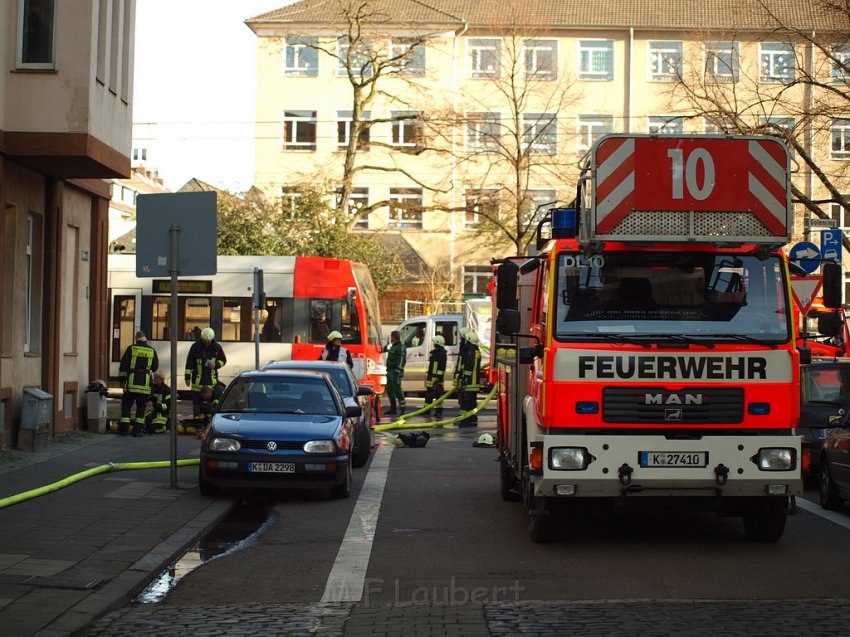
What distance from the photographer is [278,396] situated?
13.6 metres

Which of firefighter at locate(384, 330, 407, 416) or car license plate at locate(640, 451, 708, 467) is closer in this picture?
car license plate at locate(640, 451, 708, 467)

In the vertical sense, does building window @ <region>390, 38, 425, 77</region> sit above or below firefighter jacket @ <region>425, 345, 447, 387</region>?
above

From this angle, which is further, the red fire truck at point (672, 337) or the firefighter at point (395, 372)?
the firefighter at point (395, 372)

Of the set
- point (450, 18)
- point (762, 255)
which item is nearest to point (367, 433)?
point (762, 255)

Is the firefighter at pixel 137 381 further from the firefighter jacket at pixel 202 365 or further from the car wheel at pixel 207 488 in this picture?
the car wheel at pixel 207 488

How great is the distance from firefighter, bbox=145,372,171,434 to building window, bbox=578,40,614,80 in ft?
120

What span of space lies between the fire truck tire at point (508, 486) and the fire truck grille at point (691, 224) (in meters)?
3.92

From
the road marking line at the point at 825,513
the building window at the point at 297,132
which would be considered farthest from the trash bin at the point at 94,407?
the building window at the point at 297,132

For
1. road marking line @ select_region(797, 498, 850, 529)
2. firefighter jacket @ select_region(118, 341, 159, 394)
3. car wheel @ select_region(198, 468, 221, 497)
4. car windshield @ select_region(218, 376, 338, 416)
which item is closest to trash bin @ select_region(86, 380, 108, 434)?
firefighter jacket @ select_region(118, 341, 159, 394)

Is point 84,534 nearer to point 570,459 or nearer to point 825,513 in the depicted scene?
point 570,459

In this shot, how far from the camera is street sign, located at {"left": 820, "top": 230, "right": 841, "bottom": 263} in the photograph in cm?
1958

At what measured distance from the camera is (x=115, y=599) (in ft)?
24.7

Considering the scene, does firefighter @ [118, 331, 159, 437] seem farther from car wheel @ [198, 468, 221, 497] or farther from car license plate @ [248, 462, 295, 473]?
car license plate @ [248, 462, 295, 473]

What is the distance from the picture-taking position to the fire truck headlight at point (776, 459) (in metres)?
9.28
